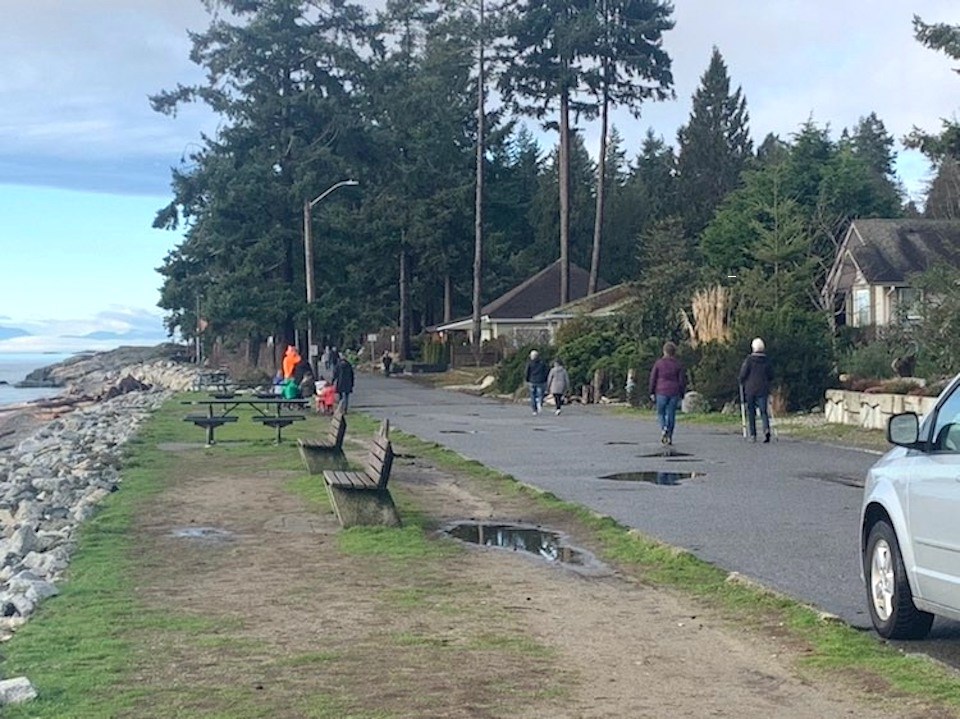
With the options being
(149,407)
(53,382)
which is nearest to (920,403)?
(149,407)

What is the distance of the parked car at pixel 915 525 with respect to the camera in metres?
7.25

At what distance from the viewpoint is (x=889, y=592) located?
318 inches

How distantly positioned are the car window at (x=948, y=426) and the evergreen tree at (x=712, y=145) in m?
77.3

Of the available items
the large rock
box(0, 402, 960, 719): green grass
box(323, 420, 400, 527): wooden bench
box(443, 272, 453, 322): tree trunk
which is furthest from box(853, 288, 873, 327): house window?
the large rock

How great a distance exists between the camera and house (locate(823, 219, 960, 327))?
49406mm

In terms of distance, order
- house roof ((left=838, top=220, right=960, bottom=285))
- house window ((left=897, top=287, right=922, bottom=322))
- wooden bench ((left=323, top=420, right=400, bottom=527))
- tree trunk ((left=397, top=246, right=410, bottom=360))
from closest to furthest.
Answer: wooden bench ((left=323, top=420, right=400, bottom=527)), house window ((left=897, top=287, right=922, bottom=322)), house roof ((left=838, top=220, right=960, bottom=285)), tree trunk ((left=397, top=246, right=410, bottom=360))

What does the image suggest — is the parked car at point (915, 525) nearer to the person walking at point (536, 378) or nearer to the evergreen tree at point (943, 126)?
the evergreen tree at point (943, 126)

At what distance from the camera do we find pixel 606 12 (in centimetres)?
6147

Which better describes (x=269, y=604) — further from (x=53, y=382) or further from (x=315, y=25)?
(x=53, y=382)

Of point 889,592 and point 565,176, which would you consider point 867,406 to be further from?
point 565,176

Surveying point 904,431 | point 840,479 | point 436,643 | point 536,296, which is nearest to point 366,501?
point 436,643

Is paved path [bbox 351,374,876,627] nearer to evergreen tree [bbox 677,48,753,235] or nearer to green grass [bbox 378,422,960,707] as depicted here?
green grass [bbox 378,422,960,707]

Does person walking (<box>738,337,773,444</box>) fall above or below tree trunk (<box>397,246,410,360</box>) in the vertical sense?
below

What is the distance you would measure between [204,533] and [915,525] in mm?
7178
